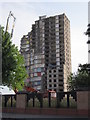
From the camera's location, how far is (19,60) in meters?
22.9

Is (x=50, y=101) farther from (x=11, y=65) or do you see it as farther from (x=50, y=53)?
(x=50, y=53)

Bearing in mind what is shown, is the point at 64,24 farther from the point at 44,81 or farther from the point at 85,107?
the point at 85,107

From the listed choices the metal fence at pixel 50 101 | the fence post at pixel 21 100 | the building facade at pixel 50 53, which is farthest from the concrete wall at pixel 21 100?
the building facade at pixel 50 53

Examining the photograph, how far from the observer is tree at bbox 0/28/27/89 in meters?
21.6

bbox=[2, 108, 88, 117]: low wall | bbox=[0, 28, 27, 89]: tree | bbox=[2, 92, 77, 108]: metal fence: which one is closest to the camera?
bbox=[2, 108, 88, 117]: low wall

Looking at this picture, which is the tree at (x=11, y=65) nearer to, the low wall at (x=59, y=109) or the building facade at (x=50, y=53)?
the low wall at (x=59, y=109)

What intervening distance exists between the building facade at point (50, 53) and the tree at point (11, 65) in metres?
81.9

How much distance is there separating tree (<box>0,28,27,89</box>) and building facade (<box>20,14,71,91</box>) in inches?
3225

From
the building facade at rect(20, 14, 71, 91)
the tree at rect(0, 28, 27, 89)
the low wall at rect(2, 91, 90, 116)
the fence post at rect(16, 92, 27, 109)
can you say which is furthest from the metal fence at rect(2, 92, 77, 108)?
the building facade at rect(20, 14, 71, 91)

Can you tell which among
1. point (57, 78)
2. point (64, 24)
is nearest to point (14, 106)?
point (57, 78)

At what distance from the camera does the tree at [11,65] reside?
849 inches

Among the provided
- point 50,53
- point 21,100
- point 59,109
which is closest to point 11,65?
point 21,100

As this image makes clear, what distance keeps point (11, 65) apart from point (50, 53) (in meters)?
95.4

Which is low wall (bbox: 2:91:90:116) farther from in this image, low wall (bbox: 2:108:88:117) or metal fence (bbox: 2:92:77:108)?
metal fence (bbox: 2:92:77:108)
